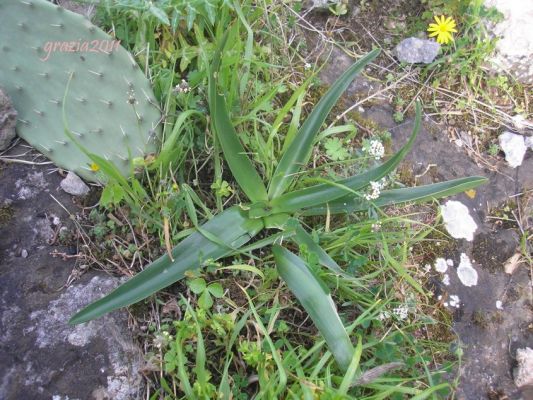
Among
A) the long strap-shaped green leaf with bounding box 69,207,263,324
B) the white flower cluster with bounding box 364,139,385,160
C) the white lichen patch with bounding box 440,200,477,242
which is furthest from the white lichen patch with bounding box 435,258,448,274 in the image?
the long strap-shaped green leaf with bounding box 69,207,263,324

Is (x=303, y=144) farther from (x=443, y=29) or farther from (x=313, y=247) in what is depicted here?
(x=443, y=29)

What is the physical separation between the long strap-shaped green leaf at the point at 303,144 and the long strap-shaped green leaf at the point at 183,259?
15 cm

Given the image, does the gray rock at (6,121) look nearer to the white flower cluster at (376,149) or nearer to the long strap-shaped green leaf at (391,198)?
the long strap-shaped green leaf at (391,198)

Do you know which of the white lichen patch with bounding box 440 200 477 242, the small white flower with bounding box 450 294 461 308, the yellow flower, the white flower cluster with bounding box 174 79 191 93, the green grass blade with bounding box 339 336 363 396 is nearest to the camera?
the green grass blade with bounding box 339 336 363 396

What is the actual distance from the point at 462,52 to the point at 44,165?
69.3 inches

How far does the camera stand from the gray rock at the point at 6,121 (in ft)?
5.00

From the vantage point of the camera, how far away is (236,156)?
5.30 ft

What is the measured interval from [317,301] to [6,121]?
1.10 meters

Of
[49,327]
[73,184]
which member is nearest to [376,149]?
[73,184]

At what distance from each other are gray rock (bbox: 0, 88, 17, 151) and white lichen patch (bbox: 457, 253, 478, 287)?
1.63 m

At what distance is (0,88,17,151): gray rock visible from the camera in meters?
1.52

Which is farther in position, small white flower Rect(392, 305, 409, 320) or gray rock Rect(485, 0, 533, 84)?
gray rock Rect(485, 0, 533, 84)

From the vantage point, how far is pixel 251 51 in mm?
1774

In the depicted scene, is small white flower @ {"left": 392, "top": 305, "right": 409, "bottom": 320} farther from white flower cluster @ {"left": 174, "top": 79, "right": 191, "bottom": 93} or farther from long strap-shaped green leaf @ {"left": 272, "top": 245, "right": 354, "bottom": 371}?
white flower cluster @ {"left": 174, "top": 79, "right": 191, "bottom": 93}
